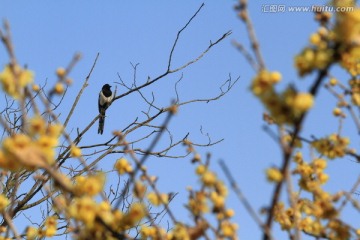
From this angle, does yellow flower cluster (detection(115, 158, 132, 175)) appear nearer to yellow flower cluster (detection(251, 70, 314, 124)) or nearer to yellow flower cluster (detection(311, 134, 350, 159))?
yellow flower cluster (detection(251, 70, 314, 124))

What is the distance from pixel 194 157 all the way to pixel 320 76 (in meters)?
0.64

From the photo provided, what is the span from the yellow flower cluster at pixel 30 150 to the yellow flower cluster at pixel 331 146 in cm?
120

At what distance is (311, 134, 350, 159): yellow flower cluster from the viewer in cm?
200

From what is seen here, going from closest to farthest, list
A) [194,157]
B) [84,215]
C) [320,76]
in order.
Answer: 1. [320,76]
2. [84,215]
3. [194,157]

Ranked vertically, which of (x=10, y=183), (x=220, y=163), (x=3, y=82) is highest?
(x=10, y=183)

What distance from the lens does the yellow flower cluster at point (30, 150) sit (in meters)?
1.21

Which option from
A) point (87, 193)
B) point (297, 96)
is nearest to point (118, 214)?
point (87, 193)

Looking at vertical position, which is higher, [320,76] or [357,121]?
[357,121]

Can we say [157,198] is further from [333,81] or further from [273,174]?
[333,81]

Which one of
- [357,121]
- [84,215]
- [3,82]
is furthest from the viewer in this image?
[357,121]

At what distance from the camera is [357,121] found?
2.11m

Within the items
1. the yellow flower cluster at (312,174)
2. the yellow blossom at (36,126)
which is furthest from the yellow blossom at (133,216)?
the yellow flower cluster at (312,174)

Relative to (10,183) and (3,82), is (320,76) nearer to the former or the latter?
(3,82)

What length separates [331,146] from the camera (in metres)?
2.01
